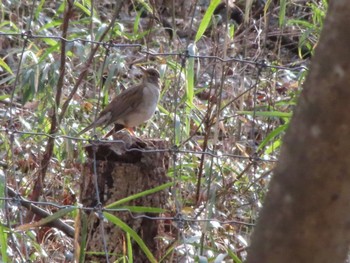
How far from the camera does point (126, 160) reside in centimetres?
344

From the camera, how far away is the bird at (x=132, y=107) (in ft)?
15.0

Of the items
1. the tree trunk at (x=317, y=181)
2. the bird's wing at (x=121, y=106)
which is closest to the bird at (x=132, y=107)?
the bird's wing at (x=121, y=106)

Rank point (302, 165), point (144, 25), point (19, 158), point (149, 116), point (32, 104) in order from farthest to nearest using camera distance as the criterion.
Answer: point (144, 25) < point (32, 104) < point (19, 158) < point (149, 116) < point (302, 165)

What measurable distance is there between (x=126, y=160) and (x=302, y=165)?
219cm

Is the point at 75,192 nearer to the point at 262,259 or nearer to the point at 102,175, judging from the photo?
the point at 102,175

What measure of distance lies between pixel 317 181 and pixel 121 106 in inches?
134

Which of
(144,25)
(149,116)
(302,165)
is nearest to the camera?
(302,165)

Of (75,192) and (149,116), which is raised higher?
(149,116)

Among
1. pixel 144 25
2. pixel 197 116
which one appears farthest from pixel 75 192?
pixel 144 25

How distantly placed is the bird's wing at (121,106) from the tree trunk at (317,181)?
10.9ft

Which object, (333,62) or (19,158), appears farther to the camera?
(19,158)

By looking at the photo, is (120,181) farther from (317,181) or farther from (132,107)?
(317,181)

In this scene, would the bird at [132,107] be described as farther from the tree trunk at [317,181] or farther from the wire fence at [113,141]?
the tree trunk at [317,181]

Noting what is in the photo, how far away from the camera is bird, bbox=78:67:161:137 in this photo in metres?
4.57
